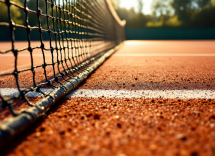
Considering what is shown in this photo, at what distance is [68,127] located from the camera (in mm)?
938

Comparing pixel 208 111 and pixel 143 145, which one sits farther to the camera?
pixel 208 111

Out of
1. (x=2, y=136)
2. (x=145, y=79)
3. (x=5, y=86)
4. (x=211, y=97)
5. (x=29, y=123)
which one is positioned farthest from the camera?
(x=145, y=79)

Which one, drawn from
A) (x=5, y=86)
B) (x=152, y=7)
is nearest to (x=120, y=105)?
(x=5, y=86)

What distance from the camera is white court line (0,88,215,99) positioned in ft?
4.68

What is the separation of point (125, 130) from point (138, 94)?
63 cm

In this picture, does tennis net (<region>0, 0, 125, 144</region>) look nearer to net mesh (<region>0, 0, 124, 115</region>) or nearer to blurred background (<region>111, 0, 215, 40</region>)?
net mesh (<region>0, 0, 124, 115</region>)

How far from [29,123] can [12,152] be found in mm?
169

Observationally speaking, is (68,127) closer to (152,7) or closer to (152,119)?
(152,119)

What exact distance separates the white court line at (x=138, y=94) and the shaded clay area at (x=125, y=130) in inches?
6.7

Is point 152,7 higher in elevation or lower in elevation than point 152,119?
higher

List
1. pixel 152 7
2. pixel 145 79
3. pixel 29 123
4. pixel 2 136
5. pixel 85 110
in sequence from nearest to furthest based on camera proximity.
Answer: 1. pixel 2 136
2. pixel 29 123
3. pixel 85 110
4. pixel 145 79
5. pixel 152 7

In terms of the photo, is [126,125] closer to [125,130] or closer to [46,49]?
[125,130]

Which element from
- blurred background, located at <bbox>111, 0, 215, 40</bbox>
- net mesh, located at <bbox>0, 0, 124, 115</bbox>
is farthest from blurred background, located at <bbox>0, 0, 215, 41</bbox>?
→ net mesh, located at <bbox>0, 0, 124, 115</bbox>

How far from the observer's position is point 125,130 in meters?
0.90
